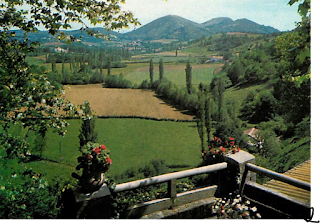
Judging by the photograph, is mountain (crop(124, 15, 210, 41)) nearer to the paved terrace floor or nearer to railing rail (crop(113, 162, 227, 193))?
the paved terrace floor

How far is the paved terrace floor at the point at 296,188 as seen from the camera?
16.3 ft

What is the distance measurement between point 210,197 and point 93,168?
6.32ft

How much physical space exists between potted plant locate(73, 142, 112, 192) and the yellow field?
1038 centimetres

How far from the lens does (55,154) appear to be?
2098cm

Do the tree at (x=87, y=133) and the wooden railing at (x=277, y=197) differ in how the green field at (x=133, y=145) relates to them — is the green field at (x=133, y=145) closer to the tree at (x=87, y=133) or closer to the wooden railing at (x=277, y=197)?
the tree at (x=87, y=133)

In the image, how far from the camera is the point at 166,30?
62.4 feet

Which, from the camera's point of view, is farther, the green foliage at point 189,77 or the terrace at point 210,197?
the green foliage at point 189,77

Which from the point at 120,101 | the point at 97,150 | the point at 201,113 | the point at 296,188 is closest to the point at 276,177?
the point at 296,188

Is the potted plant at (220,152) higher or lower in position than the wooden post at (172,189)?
higher

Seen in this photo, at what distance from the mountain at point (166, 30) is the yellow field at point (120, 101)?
3.44m

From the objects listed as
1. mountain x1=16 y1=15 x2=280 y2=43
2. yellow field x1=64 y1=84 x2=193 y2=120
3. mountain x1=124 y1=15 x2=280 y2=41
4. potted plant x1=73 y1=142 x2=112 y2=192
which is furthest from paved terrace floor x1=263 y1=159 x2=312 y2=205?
yellow field x1=64 y1=84 x2=193 y2=120

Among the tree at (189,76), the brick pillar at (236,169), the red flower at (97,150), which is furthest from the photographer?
the tree at (189,76)

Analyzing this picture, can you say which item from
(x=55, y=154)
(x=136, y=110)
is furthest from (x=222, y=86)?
(x=55, y=154)

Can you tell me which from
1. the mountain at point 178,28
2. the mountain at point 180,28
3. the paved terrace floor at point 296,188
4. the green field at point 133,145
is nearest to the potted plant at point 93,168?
the paved terrace floor at point 296,188
